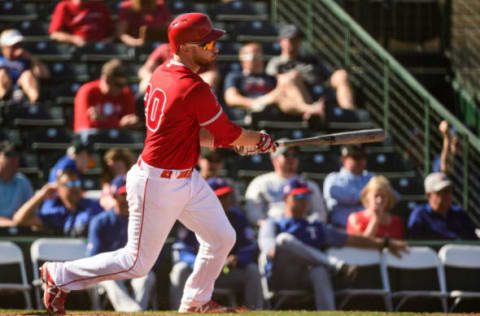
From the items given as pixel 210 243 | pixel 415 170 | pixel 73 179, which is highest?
pixel 210 243

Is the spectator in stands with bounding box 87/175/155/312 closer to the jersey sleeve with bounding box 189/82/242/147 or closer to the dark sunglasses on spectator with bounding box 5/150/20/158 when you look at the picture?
the dark sunglasses on spectator with bounding box 5/150/20/158

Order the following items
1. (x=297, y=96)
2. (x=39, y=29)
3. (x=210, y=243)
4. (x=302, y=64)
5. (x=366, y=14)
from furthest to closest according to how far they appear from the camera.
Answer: (x=366, y=14), (x=39, y=29), (x=302, y=64), (x=297, y=96), (x=210, y=243)

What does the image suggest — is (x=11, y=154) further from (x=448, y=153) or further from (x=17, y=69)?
(x=448, y=153)

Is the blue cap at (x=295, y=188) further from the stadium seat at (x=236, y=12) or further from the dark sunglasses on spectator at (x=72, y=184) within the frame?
the stadium seat at (x=236, y=12)

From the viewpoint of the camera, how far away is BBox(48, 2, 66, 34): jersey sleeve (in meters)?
11.8

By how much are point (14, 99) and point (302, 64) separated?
11.0ft

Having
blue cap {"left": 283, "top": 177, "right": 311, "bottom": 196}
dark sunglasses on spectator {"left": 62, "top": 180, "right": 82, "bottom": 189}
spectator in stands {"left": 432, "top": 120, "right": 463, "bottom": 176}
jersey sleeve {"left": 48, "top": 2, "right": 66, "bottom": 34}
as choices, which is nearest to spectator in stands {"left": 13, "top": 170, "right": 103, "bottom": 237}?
dark sunglasses on spectator {"left": 62, "top": 180, "right": 82, "bottom": 189}

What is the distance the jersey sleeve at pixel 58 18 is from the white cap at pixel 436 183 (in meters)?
5.18

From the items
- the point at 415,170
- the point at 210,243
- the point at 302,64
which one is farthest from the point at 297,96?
the point at 210,243

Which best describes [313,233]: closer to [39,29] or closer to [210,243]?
[210,243]

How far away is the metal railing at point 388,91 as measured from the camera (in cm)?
1069

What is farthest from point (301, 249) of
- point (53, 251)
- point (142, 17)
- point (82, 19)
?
point (82, 19)

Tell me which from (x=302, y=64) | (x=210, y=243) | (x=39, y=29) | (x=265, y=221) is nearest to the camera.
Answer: (x=210, y=243)

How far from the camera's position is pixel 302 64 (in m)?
11.3
